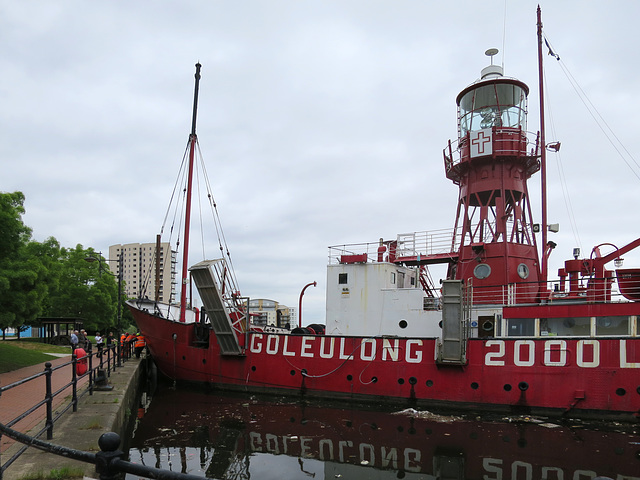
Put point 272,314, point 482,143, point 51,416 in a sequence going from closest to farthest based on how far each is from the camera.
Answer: point 51,416 < point 482,143 < point 272,314

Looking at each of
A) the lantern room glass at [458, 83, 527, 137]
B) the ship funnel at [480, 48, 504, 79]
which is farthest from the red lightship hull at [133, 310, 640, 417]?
the ship funnel at [480, 48, 504, 79]

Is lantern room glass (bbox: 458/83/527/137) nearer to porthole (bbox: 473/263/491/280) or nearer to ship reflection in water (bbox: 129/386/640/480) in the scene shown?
porthole (bbox: 473/263/491/280)

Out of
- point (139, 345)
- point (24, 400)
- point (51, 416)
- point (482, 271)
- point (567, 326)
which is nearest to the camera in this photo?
point (51, 416)

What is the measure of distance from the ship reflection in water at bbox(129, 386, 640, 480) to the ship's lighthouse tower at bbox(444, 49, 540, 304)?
562 centimetres

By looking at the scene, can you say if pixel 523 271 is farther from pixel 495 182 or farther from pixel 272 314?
pixel 272 314

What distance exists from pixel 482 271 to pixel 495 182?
3.81 metres

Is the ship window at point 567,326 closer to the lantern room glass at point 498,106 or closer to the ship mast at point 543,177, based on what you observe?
the ship mast at point 543,177

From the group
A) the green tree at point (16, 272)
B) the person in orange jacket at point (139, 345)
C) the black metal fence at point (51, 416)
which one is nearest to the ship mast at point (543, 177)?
the black metal fence at point (51, 416)

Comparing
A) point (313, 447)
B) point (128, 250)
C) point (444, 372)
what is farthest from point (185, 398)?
point (128, 250)

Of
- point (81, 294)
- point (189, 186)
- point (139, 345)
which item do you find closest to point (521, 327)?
point (189, 186)

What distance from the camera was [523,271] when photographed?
1739 centimetres

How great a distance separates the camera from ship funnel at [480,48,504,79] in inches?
791

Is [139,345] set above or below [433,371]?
below

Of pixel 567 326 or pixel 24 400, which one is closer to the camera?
pixel 24 400
